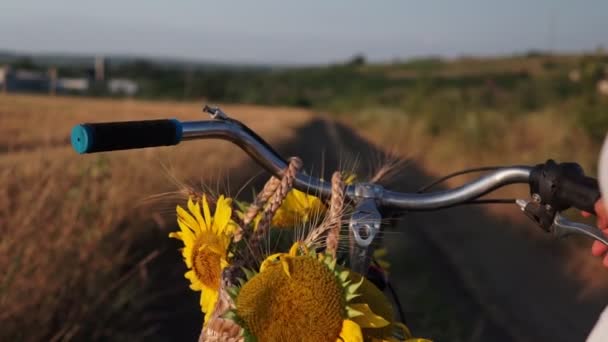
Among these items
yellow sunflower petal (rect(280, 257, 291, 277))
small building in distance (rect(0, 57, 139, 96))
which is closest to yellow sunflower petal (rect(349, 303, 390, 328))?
yellow sunflower petal (rect(280, 257, 291, 277))

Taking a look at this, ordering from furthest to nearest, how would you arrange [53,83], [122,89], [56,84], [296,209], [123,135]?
1. [122,89]
2. [56,84]
3. [53,83]
4. [296,209]
5. [123,135]

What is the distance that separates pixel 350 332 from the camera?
105cm

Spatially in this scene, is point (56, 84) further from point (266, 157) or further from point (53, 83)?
point (266, 157)

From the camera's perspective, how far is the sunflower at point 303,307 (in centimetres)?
105

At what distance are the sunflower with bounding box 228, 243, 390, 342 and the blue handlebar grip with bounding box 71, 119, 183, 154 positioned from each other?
0.32 m

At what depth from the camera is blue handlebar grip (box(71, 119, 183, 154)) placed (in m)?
1.09

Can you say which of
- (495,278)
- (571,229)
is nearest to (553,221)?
(571,229)

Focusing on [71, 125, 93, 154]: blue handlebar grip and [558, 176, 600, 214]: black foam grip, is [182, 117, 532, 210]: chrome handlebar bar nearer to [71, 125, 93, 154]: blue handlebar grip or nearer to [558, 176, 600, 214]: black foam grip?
[558, 176, 600, 214]: black foam grip

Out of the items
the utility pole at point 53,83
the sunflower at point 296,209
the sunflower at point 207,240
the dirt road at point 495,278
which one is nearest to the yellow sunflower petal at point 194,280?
the sunflower at point 207,240

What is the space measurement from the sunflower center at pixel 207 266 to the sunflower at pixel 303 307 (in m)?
0.19

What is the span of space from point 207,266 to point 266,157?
241 millimetres

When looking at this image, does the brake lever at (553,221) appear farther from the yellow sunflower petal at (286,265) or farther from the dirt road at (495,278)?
the dirt road at (495,278)

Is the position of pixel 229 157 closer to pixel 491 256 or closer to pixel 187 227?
pixel 491 256

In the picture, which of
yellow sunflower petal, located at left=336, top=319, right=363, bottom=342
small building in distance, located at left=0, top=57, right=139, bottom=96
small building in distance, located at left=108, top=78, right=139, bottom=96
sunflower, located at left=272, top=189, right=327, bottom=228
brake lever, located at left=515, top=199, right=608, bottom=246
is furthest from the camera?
small building in distance, located at left=108, top=78, right=139, bottom=96
